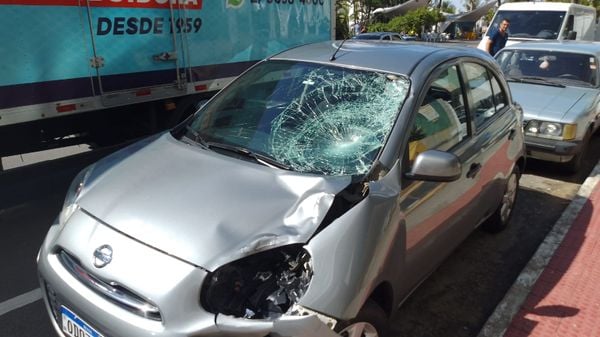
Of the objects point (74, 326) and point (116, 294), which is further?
point (74, 326)

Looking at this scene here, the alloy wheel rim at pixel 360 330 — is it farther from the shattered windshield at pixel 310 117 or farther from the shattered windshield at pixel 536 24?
the shattered windshield at pixel 536 24

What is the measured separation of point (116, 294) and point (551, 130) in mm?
5215

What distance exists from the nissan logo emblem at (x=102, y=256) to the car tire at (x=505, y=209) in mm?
3246

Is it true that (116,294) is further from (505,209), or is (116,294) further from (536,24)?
(536,24)

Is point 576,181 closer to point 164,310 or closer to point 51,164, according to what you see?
point 164,310

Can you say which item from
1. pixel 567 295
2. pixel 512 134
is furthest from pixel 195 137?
pixel 567 295

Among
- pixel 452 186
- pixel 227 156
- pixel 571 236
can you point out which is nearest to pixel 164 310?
pixel 227 156

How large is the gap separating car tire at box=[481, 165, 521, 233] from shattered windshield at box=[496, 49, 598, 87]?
2921 mm

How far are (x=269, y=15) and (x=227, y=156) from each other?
4.37 metres

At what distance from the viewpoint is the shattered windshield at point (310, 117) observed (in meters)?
2.60

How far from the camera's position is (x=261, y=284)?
6.53 feet

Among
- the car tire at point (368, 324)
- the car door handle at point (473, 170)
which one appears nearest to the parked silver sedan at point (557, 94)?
the car door handle at point (473, 170)

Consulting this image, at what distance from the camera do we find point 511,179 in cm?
427

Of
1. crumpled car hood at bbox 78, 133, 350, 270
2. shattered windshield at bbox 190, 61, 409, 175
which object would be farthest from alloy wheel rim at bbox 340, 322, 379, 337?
shattered windshield at bbox 190, 61, 409, 175
